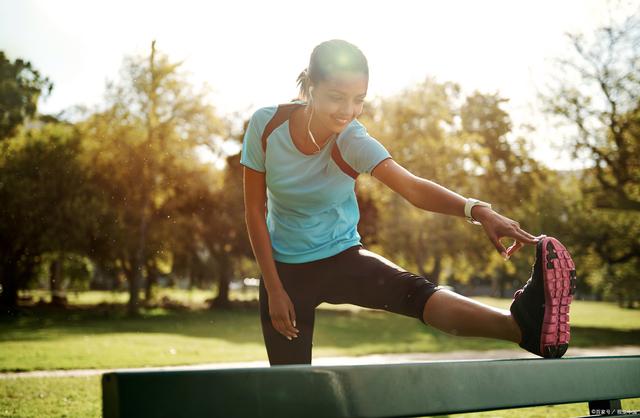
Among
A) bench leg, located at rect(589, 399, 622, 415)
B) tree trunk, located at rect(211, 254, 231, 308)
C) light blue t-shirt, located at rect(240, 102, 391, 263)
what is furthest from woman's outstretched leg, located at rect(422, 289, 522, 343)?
tree trunk, located at rect(211, 254, 231, 308)

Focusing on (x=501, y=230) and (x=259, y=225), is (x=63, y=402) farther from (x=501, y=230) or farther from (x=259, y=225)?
(x=501, y=230)

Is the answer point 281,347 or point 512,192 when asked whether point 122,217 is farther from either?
point 281,347

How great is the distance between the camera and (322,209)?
2830 mm

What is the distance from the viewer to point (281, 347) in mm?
2678

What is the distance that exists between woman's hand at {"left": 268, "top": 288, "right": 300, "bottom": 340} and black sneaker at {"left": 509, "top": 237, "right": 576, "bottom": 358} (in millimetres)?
955

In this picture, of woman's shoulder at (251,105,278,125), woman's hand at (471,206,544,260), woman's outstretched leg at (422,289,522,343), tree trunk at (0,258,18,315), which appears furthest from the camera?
tree trunk at (0,258,18,315)

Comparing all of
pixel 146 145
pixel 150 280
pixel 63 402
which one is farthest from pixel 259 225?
pixel 150 280

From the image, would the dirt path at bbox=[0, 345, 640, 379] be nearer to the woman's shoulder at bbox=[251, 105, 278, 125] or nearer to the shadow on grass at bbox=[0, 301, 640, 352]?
the shadow on grass at bbox=[0, 301, 640, 352]

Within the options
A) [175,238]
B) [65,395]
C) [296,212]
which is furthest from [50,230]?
[296,212]

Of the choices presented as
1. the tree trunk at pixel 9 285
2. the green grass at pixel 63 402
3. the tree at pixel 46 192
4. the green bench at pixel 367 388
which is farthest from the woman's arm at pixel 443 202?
the tree trunk at pixel 9 285

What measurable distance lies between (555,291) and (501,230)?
0.75 ft

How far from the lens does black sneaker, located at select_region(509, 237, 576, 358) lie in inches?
75.1

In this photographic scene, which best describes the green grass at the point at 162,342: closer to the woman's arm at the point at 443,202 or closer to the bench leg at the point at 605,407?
the woman's arm at the point at 443,202

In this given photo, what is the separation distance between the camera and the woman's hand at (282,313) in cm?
262
